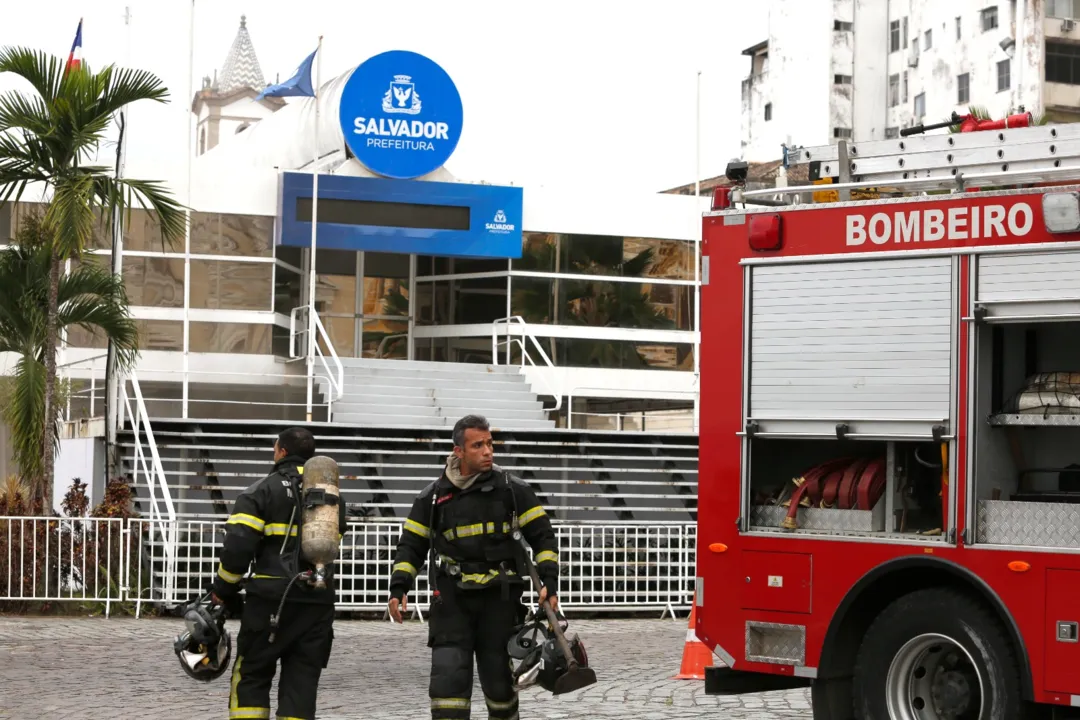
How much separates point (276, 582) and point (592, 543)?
425 inches

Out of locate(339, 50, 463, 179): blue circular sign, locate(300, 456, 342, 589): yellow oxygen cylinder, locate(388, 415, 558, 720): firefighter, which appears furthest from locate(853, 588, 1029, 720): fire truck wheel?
locate(339, 50, 463, 179): blue circular sign

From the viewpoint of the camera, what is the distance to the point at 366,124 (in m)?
25.3

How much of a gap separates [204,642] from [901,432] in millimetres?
3687

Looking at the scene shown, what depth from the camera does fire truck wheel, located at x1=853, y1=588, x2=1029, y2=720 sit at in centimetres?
797

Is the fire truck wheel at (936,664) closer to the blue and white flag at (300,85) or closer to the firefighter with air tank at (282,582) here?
the firefighter with air tank at (282,582)

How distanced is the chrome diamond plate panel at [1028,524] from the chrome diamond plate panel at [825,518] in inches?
24.2

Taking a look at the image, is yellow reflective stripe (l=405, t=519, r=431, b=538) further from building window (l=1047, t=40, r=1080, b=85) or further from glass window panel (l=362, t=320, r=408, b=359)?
building window (l=1047, t=40, r=1080, b=85)

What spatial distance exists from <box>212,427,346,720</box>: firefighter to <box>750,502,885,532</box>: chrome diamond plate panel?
7.37 ft

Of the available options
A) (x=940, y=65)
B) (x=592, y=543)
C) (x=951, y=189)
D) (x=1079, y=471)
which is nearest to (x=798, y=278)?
(x=951, y=189)

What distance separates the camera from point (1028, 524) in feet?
26.4

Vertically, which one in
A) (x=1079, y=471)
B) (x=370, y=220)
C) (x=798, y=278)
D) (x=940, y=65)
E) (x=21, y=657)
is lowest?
(x=21, y=657)

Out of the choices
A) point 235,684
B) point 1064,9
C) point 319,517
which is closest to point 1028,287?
point 319,517

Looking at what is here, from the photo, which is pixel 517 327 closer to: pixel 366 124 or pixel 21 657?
pixel 366 124

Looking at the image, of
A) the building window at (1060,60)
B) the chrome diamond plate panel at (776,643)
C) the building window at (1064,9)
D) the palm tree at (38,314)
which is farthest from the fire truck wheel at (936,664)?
the building window at (1064,9)
